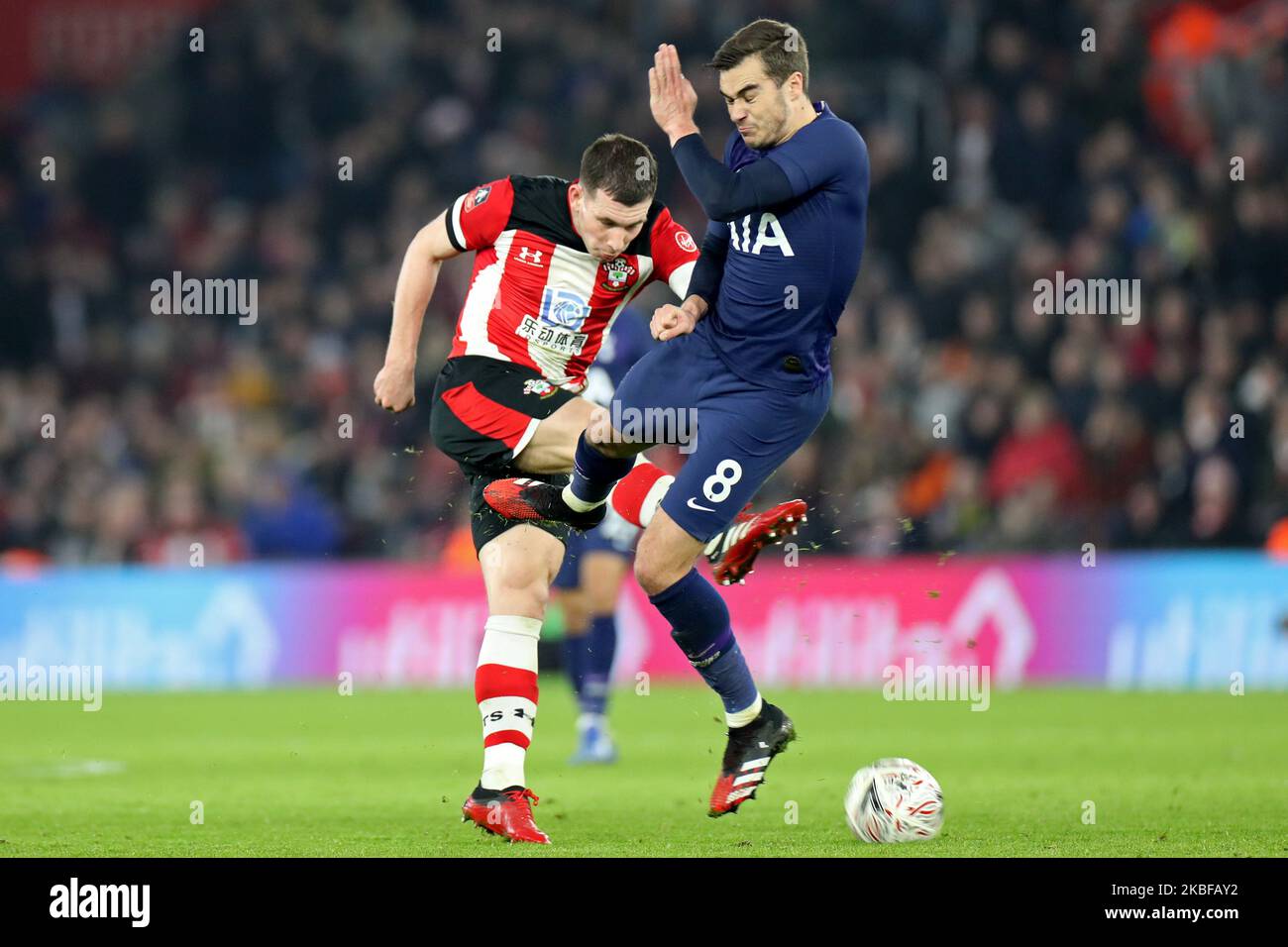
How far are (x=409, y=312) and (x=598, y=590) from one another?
10.7 feet

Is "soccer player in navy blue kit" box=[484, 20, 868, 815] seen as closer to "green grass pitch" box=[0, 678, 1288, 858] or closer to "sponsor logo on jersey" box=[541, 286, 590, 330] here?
"sponsor logo on jersey" box=[541, 286, 590, 330]

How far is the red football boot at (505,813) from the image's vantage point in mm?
6648

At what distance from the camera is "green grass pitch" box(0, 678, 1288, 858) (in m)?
6.74

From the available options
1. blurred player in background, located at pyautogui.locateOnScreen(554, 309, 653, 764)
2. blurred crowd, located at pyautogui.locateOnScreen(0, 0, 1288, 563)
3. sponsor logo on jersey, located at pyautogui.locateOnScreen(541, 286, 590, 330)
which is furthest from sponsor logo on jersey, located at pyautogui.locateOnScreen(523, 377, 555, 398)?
blurred crowd, located at pyautogui.locateOnScreen(0, 0, 1288, 563)

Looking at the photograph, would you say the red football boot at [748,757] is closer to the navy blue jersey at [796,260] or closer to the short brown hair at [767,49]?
the navy blue jersey at [796,260]

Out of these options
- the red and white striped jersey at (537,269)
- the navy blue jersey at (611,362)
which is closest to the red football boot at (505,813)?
the red and white striped jersey at (537,269)

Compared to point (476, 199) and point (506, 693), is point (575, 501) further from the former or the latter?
point (476, 199)

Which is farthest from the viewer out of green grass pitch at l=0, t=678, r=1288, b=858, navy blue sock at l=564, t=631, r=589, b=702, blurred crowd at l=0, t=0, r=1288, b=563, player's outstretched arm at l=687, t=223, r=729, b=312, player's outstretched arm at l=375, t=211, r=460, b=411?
blurred crowd at l=0, t=0, r=1288, b=563

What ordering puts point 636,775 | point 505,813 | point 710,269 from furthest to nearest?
point 636,775
point 710,269
point 505,813

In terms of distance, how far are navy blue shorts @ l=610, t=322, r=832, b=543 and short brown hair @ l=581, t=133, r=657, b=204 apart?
59 cm

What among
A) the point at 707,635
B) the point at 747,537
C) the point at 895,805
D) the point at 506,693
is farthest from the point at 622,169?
the point at 895,805

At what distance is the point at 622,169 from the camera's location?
6.90m

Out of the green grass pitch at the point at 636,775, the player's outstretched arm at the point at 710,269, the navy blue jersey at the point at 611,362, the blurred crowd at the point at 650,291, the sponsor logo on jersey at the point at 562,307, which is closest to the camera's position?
the green grass pitch at the point at 636,775

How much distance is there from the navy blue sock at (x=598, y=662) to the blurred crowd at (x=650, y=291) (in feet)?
14.5
